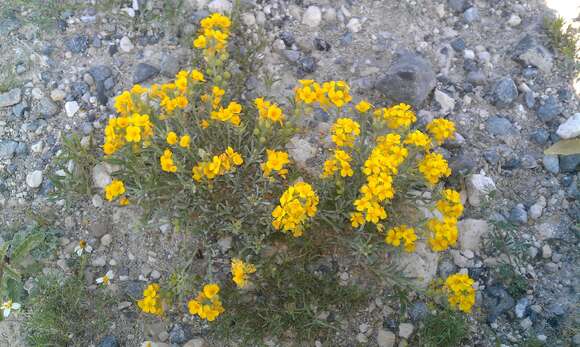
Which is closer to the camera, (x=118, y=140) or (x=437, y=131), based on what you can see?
(x=118, y=140)

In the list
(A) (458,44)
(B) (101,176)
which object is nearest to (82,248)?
(B) (101,176)

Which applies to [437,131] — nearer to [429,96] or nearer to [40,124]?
[429,96]

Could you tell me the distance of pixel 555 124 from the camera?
4.28 meters

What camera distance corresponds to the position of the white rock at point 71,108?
4.24 meters

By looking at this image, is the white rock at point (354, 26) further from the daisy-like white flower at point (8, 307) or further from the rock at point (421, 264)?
the daisy-like white flower at point (8, 307)

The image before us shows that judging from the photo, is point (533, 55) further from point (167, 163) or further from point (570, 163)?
point (167, 163)

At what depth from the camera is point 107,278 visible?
3.71m

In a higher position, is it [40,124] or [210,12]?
[210,12]

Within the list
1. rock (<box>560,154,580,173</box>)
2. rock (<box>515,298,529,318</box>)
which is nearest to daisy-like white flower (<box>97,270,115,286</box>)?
rock (<box>515,298,529,318</box>)

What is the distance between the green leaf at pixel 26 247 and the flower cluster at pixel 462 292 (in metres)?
2.59

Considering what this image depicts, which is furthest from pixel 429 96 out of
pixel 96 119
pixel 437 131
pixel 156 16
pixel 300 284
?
pixel 96 119

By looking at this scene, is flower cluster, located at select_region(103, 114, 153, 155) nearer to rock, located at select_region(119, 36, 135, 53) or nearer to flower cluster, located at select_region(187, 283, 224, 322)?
Answer: flower cluster, located at select_region(187, 283, 224, 322)

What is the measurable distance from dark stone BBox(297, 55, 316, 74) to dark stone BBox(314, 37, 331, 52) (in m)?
0.14

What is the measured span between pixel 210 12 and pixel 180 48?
0.40 meters
